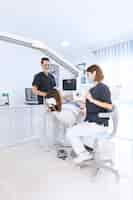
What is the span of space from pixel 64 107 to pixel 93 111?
0.72 metres

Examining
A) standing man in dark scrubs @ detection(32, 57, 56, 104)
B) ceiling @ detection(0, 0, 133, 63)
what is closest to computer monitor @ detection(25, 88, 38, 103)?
standing man in dark scrubs @ detection(32, 57, 56, 104)

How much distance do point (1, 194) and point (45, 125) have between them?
72.0 inches

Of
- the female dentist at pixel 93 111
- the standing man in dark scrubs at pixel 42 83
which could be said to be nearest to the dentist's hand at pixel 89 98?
the female dentist at pixel 93 111

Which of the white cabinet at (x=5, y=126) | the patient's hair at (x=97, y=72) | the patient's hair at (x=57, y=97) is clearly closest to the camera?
the patient's hair at (x=97, y=72)

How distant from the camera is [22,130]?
4242 mm

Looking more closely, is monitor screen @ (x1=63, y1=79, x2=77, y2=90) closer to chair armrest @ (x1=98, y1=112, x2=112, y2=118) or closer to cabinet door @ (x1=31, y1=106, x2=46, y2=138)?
chair armrest @ (x1=98, y1=112, x2=112, y2=118)

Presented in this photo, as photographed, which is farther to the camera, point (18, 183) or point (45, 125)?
point (45, 125)

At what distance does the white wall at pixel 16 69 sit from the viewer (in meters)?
4.18

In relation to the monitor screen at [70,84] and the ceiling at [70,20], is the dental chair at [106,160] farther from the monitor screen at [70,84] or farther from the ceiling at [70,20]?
the ceiling at [70,20]

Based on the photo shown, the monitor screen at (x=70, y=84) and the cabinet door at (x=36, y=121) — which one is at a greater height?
the monitor screen at (x=70, y=84)

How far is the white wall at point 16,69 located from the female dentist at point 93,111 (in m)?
1.53

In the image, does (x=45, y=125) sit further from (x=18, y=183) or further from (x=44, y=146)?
(x=18, y=183)

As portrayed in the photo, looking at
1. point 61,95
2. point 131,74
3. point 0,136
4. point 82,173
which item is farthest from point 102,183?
point 131,74

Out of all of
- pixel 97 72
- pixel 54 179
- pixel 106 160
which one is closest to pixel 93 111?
pixel 97 72
